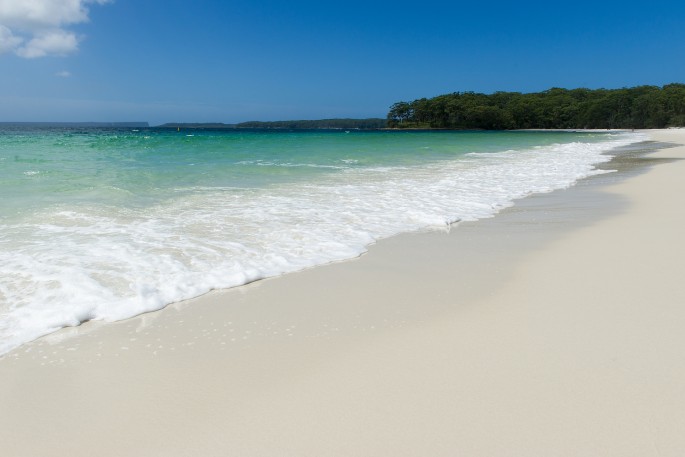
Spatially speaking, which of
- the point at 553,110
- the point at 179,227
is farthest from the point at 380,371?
the point at 553,110

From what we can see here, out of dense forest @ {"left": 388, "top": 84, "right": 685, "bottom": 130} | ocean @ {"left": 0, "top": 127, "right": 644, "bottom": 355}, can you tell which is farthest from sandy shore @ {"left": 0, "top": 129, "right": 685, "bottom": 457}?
dense forest @ {"left": 388, "top": 84, "right": 685, "bottom": 130}

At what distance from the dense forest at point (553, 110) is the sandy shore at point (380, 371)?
100m

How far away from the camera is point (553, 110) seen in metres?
112

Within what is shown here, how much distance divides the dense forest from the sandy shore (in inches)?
3953

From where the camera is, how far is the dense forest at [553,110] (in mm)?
88875

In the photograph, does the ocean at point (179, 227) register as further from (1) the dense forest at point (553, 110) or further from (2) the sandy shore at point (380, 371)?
(1) the dense forest at point (553, 110)

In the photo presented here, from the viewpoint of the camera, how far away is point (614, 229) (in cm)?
571

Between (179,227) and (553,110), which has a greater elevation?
(553,110)

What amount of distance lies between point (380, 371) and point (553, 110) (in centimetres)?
12328

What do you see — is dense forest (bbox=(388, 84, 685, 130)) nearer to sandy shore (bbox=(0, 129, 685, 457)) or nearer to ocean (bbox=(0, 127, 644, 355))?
ocean (bbox=(0, 127, 644, 355))

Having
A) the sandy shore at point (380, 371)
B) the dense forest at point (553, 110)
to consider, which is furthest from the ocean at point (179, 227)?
the dense forest at point (553, 110)

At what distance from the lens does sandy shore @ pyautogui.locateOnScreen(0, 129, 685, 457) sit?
6.38 feet

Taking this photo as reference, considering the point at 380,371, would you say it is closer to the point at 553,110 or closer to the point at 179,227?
Answer: the point at 179,227

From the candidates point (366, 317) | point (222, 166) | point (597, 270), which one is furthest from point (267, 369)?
point (222, 166)
